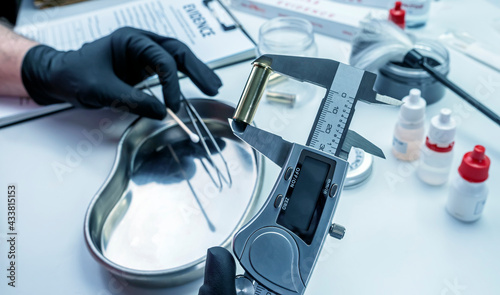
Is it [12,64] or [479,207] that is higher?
[479,207]

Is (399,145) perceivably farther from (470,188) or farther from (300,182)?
(300,182)

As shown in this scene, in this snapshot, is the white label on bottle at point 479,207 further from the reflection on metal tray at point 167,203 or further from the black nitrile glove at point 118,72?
the black nitrile glove at point 118,72

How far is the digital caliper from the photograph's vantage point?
42 cm

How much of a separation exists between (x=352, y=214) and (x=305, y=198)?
20 centimetres

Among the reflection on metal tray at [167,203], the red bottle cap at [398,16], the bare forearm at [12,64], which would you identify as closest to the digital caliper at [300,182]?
the reflection on metal tray at [167,203]

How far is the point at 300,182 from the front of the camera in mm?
443

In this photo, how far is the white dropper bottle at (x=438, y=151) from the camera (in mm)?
578

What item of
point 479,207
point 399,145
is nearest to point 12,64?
point 399,145

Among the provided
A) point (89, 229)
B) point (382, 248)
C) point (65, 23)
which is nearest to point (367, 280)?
point (382, 248)

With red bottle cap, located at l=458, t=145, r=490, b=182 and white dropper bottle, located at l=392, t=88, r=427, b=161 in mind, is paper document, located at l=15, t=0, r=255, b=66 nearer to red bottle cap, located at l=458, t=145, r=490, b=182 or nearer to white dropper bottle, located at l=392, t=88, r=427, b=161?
white dropper bottle, located at l=392, t=88, r=427, b=161

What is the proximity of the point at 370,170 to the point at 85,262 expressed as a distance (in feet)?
1.41

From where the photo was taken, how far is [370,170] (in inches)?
25.9

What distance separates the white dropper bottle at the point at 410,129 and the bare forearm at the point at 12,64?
676 mm

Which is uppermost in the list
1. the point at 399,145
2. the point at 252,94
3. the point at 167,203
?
the point at 252,94
